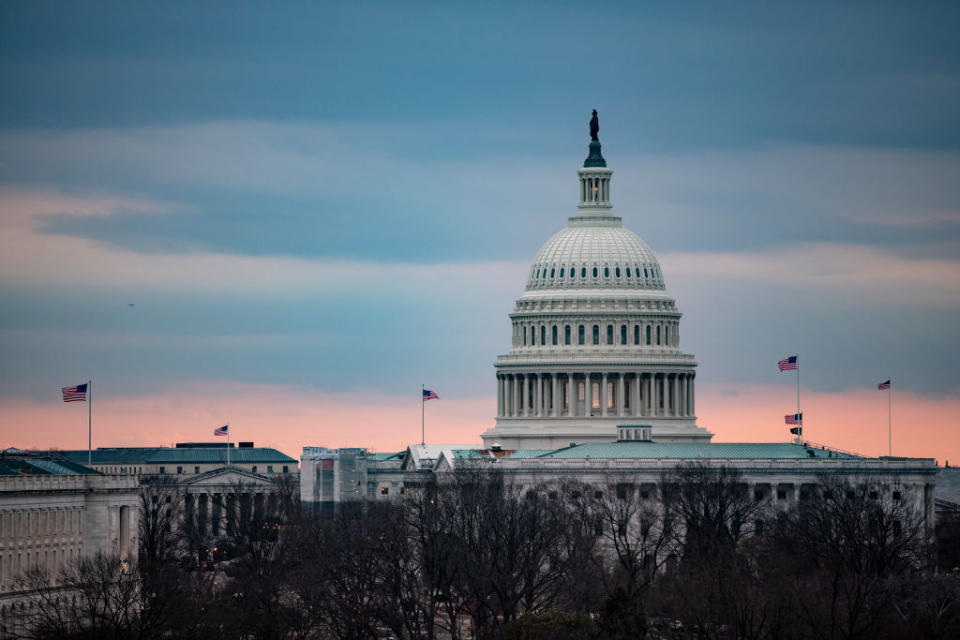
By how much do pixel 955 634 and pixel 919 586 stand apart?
10966mm

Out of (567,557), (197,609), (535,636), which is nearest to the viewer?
(535,636)

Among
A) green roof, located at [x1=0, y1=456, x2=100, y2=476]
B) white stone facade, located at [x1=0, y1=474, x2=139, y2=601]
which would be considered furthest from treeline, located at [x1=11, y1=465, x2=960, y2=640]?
green roof, located at [x1=0, y1=456, x2=100, y2=476]

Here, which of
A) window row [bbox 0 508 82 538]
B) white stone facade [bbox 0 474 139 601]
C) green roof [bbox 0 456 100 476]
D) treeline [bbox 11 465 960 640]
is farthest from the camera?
green roof [bbox 0 456 100 476]

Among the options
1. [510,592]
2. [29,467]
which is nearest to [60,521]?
[29,467]

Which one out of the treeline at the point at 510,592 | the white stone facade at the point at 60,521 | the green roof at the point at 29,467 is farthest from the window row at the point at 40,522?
the treeline at the point at 510,592

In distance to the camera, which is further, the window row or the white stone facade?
the white stone facade

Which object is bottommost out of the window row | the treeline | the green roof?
the treeline

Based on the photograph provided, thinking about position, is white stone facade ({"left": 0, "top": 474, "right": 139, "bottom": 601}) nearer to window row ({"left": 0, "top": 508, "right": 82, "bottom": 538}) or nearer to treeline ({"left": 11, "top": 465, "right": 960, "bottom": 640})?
window row ({"left": 0, "top": 508, "right": 82, "bottom": 538})

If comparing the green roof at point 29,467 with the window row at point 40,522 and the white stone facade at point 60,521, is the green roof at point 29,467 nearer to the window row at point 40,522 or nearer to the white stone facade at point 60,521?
the white stone facade at point 60,521

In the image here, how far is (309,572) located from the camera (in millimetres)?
184000

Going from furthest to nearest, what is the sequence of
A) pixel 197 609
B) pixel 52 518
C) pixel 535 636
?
pixel 52 518 < pixel 197 609 < pixel 535 636

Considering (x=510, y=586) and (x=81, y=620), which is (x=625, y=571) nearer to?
(x=510, y=586)

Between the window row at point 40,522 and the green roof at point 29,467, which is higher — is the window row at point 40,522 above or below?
below

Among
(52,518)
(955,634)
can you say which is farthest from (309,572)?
(955,634)
